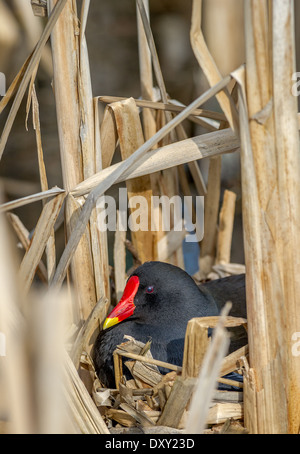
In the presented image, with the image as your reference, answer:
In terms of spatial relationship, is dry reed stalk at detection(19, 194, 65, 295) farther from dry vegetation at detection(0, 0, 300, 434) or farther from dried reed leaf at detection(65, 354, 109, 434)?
dried reed leaf at detection(65, 354, 109, 434)

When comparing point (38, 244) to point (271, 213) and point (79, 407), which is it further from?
point (271, 213)

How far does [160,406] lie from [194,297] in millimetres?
457

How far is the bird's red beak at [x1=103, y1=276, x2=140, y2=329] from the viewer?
192 cm

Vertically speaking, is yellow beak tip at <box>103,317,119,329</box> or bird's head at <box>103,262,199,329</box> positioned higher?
bird's head at <box>103,262,199,329</box>

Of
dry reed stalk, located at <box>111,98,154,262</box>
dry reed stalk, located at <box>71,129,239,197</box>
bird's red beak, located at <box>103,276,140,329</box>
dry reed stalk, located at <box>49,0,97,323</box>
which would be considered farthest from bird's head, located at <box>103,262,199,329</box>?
dry reed stalk, located at <box>71,129,239,197</box>

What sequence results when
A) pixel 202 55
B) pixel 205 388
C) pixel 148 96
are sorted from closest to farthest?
pixel 205 388
pixel 202 55
pixel 148 96

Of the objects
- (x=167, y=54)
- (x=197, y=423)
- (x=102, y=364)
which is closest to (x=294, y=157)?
(x=197, y=423)

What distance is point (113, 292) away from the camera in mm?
2322

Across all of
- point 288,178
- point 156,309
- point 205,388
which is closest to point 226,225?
point 156,309

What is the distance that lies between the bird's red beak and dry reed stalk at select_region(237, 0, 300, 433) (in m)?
0.60

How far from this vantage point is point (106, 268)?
6.38ft

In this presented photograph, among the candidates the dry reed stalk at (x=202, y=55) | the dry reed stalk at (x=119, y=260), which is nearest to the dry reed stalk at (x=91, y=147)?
the dry reed stalk at (x=119, y=260)

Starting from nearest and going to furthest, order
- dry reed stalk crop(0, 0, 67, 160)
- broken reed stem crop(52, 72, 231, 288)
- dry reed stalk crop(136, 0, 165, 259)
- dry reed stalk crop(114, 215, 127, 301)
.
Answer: broken reed stem crop(52, 72, 231, 288) → dry reed stalk crop(0, 0, 67, 160) → dry reed stalk crop(136, 0, 165, 259) → dry reed stalk crop(114, 215, 127, 301)

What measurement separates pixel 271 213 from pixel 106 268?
76 centimetres
